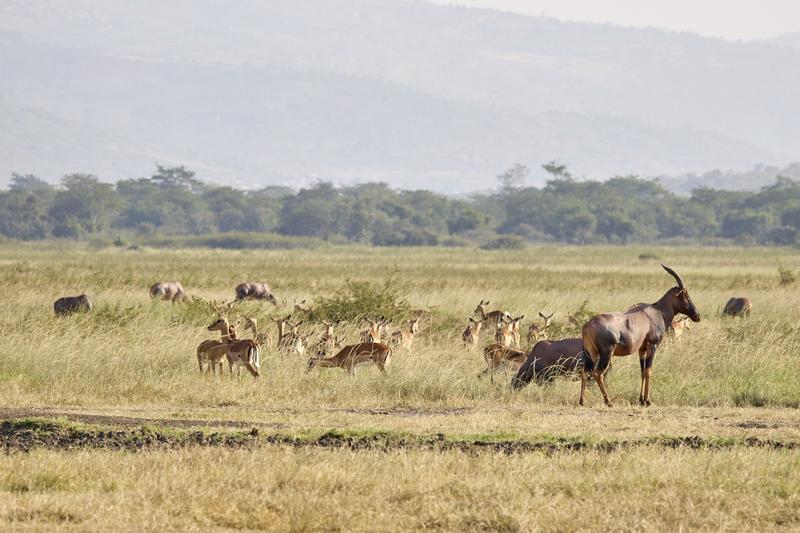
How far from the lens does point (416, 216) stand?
10494cm

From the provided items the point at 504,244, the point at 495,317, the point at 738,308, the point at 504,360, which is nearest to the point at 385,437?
the point at 504,360

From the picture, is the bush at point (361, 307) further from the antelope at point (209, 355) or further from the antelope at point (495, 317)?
the antelope at point (209, 355)

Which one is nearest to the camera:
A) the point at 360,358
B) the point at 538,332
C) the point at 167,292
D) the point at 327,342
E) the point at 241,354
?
the point at 241,354

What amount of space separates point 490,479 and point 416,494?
24.1 inches

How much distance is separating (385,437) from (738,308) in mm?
15510

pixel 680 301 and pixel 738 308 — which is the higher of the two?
pixel 680 301

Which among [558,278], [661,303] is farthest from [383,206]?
[661,303]

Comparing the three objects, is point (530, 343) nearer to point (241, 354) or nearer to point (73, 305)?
point (241, 354)

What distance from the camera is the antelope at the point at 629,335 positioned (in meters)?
13.6

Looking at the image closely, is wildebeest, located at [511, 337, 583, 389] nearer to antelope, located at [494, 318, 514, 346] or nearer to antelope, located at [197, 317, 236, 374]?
antelope, located at [494, 318, 514, 346]

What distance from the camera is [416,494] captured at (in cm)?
924

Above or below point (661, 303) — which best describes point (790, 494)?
below

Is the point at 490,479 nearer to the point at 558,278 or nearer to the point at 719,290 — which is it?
the point at 719,290

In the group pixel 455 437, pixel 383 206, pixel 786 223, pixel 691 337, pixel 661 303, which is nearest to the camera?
pixel 455 437
